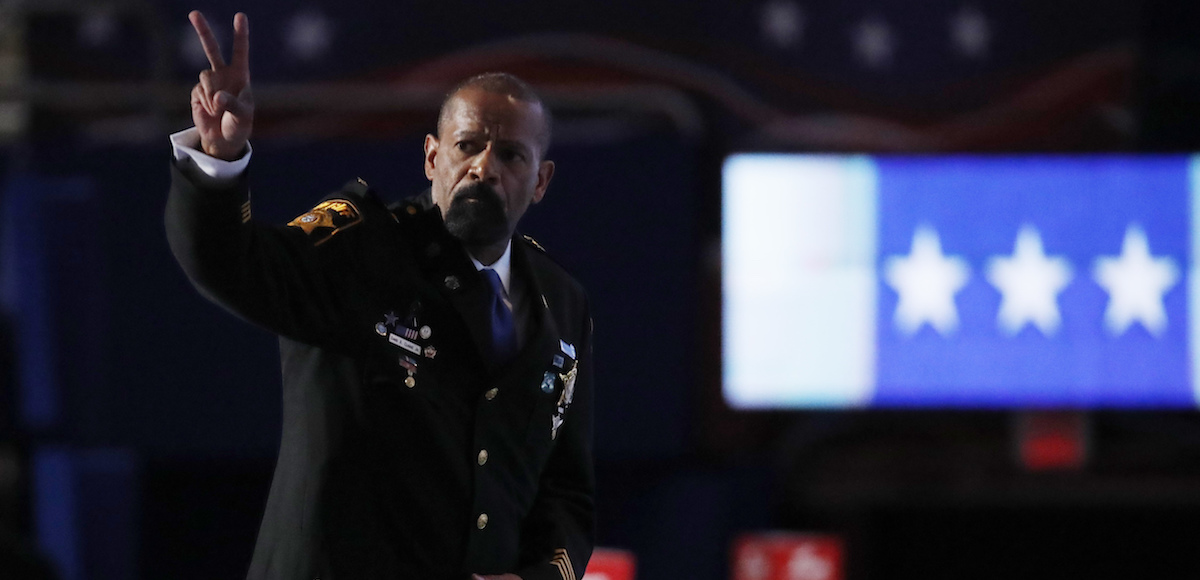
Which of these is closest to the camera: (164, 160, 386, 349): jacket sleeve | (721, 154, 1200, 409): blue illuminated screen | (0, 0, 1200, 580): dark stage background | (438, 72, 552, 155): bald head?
(164, 160, 386, 349): jacket sleeve

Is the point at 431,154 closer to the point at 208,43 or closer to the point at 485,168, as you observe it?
the point at 485,168

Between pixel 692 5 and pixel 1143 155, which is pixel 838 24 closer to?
pixel 692 5

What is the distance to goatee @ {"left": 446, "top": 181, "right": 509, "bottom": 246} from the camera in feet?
4.61

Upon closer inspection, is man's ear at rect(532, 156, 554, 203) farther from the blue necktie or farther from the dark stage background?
the dark stage background

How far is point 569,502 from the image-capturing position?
1.59 meters

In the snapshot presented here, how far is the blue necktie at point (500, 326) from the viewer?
4.83 ft

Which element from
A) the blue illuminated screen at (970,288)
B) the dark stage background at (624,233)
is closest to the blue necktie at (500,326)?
the dark stage background at (624,233)

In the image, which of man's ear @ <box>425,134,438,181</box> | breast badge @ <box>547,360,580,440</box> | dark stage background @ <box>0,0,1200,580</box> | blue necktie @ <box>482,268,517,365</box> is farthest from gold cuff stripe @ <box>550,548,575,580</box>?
dark stage background @ <box>0,0,1200,580</box>

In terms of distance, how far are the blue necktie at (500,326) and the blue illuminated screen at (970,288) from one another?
1853mm

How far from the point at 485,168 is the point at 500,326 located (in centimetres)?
20

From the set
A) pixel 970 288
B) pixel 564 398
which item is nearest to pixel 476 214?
pixel 564 398

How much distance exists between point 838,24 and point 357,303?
2.64 m

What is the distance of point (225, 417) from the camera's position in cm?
318

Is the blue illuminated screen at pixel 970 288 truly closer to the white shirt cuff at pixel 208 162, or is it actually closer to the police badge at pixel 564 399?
the police badge at pixel 564 399
